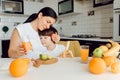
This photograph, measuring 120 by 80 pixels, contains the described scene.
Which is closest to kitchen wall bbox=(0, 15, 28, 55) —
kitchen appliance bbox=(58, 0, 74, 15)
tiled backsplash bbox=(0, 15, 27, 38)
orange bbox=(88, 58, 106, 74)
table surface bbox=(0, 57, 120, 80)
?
tiled backsplash bbox=(0, 15, 27, 38)

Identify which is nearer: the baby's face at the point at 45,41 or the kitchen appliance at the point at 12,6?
the baby's face at the point at 45,41

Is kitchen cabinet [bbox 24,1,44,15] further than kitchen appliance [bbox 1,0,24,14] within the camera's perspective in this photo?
Yes

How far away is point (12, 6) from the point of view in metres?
4.27

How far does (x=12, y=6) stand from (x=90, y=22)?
1.99m

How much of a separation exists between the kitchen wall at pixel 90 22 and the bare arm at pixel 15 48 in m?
2.12

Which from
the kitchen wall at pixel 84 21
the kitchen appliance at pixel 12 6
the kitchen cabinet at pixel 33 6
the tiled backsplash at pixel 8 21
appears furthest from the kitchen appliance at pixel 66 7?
the tiled backsplash at pixel 8 21

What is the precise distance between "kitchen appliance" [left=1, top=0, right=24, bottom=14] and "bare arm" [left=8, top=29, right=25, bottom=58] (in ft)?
9.40

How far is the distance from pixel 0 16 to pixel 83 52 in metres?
3.63

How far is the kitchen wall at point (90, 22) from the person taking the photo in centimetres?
328

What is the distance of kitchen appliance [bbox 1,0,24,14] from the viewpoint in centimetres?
418

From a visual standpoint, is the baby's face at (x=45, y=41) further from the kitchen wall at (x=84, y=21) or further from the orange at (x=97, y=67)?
the kitchen wall at (x=84, y=21)

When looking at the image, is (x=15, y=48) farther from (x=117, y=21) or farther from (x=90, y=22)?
(x=90, y=22)

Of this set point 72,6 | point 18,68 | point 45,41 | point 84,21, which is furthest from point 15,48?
point 84,21

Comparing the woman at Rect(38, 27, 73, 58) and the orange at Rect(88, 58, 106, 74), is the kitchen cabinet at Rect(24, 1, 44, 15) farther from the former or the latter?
the orange at Rect(88, 58, 106, 74)
